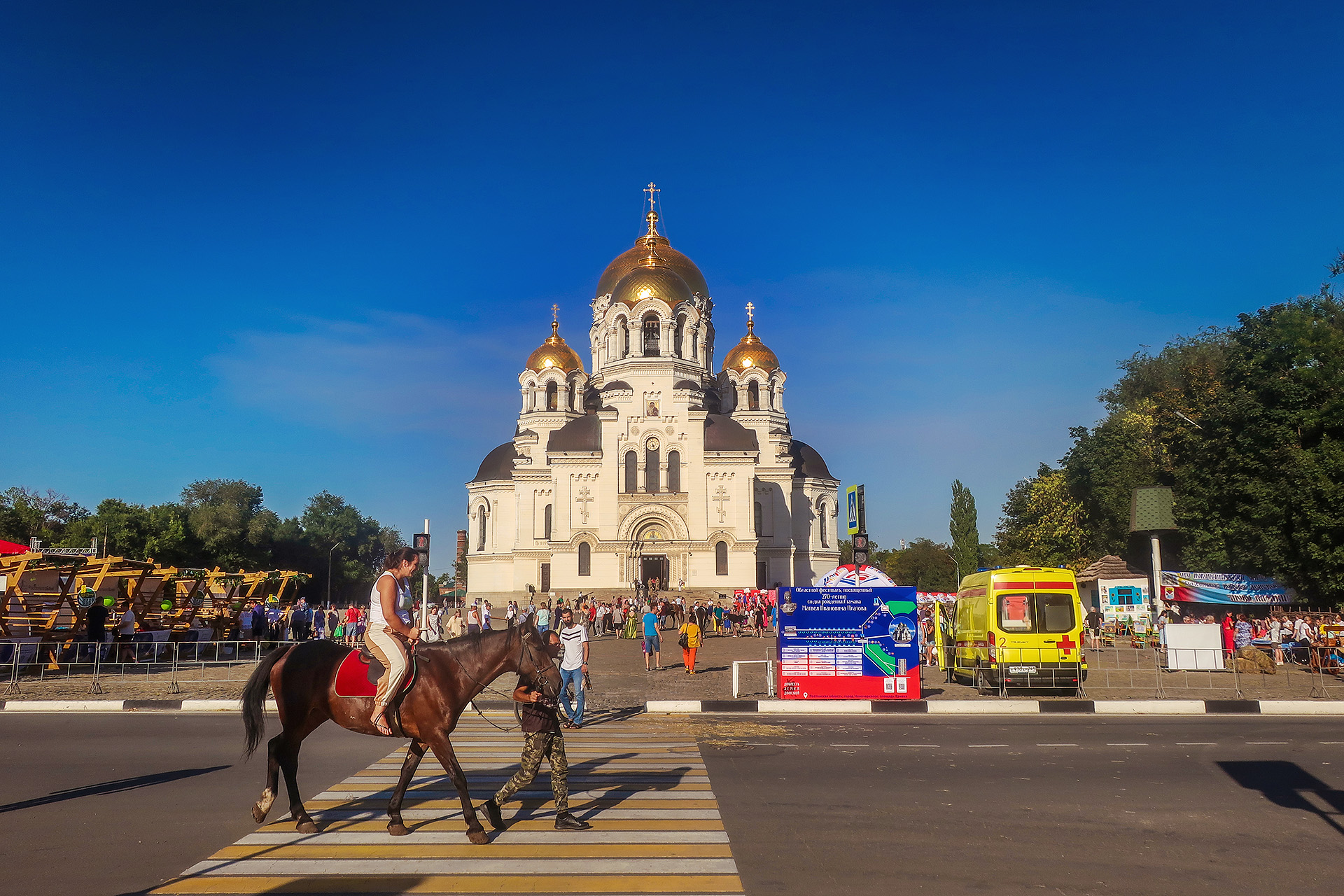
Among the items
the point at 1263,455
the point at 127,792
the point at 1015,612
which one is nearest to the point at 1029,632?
the point at 1015,612

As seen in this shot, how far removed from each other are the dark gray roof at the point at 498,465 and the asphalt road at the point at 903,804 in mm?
47861

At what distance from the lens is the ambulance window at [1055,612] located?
59.3 ft

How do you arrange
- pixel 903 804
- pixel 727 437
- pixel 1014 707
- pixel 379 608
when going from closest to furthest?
pixel 379 608 < pixel 903 804 < pixel 1014 707 < pixel 727 437

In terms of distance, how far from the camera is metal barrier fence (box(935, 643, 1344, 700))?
57.8 feet

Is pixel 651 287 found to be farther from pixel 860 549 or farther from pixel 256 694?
pixel 256 694

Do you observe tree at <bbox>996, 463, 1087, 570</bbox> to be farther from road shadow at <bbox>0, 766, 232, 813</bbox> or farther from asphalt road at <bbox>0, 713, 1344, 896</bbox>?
road shadow at <bbox>0, 766, 232, 813</bbox>

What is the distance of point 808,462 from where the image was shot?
62.6m

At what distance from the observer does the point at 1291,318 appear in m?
31.9

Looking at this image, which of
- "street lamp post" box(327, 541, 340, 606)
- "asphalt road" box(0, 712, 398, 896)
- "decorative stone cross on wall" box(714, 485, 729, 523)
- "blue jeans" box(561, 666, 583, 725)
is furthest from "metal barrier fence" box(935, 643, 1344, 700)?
"street lamp post" box(327, 541, 340, 606)

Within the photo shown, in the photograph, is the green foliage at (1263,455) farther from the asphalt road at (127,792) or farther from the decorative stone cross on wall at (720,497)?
the asphalt road at (127,792)

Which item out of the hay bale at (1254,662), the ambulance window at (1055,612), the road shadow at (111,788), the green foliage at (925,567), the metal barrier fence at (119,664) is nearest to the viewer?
the road shadow at (111,788)

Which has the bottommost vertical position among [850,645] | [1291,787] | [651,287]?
[1291,787]

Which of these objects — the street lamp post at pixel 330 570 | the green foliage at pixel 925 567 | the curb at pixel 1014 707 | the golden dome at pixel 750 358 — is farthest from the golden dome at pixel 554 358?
the curb at pixel 1014 707

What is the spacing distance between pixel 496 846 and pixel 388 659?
1.70m
